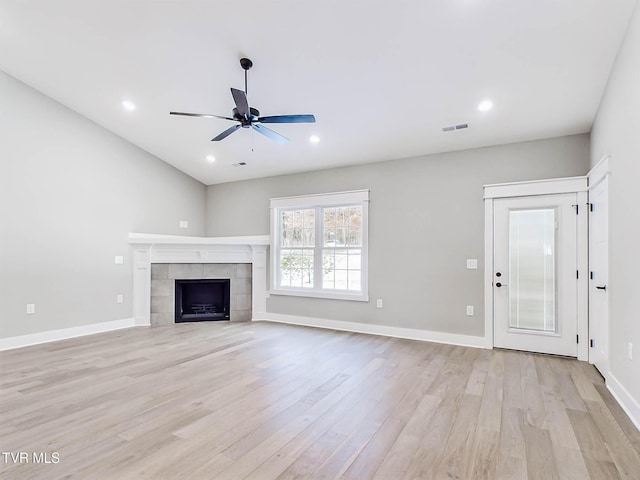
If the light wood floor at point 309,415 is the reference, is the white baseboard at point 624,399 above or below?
above

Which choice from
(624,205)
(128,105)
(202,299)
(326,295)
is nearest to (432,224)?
(326,295)

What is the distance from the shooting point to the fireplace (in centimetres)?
611

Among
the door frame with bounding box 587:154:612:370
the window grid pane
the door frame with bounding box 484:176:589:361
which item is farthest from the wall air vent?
the window grid pane

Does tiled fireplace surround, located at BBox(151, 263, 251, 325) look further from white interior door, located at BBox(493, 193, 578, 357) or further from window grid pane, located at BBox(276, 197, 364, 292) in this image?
white interior door, located at BBox(493, 193, 578, 357)

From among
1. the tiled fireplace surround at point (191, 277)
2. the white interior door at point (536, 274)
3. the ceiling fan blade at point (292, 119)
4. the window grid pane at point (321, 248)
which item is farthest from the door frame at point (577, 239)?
the tiled fireplace surround at point (191, 277)

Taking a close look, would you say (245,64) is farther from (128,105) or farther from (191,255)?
(191,255)

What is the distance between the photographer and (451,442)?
2.25 metres

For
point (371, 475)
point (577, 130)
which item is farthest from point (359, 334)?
point (577, 130)

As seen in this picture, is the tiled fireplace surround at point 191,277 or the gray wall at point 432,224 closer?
the gray wall at point 432,224

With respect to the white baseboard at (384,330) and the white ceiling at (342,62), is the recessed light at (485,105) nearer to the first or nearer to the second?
the white ceiling at (342,62)

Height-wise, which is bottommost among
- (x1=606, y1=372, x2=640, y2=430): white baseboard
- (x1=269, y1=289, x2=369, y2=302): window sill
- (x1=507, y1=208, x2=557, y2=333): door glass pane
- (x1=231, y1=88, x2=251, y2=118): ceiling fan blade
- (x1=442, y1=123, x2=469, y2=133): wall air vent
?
(x1=606, y1=372, x2=640, y2=430): white baseboard

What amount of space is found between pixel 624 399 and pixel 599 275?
1347 mm

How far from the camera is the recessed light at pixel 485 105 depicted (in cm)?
369

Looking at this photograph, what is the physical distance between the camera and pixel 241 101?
9.55 feet
